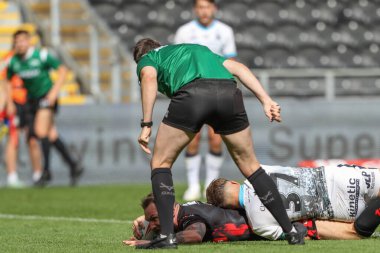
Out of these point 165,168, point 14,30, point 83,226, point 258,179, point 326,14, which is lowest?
point 83,226

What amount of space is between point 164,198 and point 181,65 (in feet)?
2.92

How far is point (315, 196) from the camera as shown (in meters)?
7.56

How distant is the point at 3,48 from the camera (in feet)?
64.2

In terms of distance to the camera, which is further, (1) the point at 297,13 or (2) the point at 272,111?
(1) the point at 297,13

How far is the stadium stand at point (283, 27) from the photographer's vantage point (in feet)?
63.9

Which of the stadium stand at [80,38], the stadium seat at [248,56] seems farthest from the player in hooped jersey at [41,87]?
the stadium seat at [248,56]

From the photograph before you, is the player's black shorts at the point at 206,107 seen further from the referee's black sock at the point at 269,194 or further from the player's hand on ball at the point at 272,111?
the referee's black sock at the point at 269,194

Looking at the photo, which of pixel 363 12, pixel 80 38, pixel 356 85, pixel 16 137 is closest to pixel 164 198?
pixel 16 137

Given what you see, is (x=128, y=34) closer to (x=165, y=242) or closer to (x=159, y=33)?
(x=159, y=33)

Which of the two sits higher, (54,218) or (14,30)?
(14,30)

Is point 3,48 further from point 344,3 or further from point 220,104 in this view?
point 220,104

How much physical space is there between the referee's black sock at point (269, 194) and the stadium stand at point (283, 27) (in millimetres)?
12155

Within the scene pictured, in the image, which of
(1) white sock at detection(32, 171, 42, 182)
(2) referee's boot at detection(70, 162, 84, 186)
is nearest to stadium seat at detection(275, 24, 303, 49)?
(2) referee's boot at detection(70, 162, 84, 186)

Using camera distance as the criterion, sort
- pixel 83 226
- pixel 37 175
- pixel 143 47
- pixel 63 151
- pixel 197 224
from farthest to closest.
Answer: pixel 37 175 → pixel 63 151 → pixel 83 226 → pixel 197 224 → pixel 143 47
